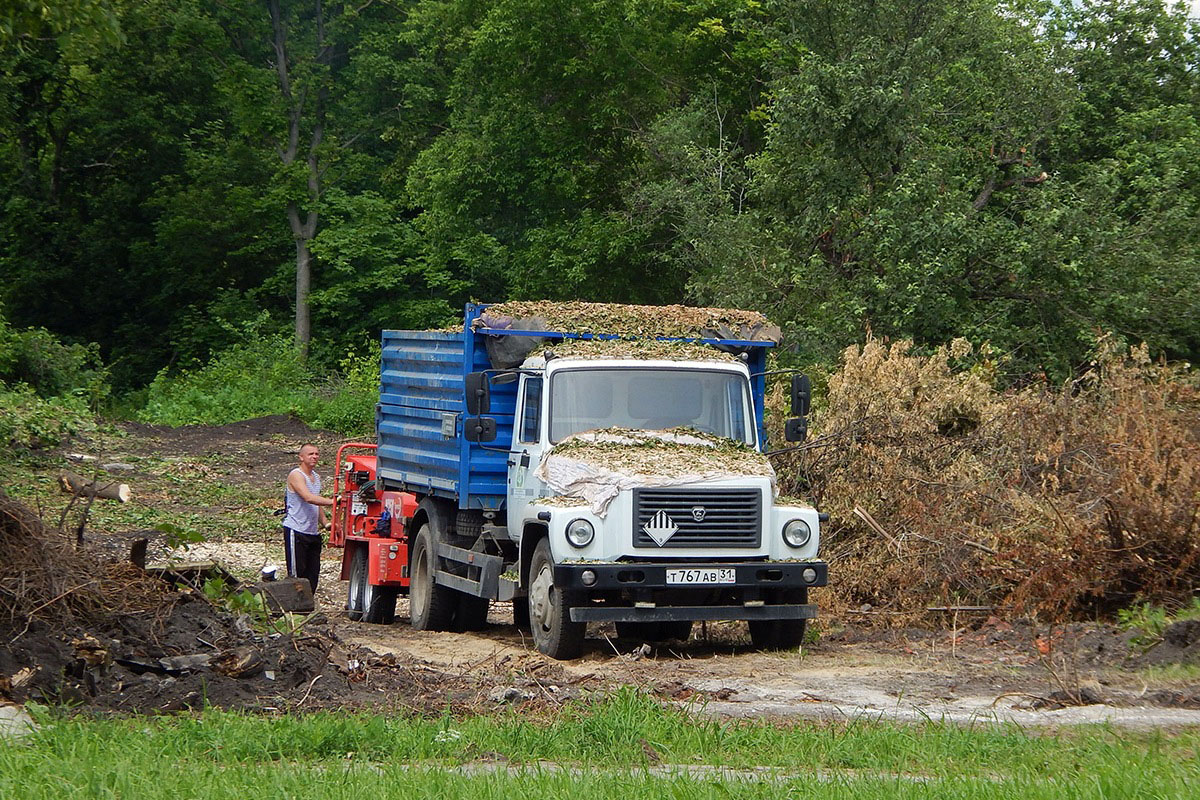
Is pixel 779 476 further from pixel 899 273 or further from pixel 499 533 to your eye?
pixel 899 273

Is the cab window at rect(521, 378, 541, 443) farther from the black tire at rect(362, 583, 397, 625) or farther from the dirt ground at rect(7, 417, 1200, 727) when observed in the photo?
the black tire at rect(362, 583, 397, 625)

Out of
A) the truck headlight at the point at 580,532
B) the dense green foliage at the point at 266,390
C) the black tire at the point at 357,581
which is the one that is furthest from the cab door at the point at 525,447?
the dense green foliage at the point at 266,390

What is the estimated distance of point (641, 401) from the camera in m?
12.2

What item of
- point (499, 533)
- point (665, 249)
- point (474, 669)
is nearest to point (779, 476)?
point (499, 533)

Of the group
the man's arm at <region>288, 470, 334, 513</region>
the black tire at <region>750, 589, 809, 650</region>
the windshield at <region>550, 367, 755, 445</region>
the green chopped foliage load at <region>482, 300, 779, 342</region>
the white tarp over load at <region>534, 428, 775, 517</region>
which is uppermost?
the green chopped foliage load at <region>482, 300, 779, 342</region>

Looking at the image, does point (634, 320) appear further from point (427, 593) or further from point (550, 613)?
point (427, 593)

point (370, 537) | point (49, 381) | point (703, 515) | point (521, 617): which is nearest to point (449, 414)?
point (521, 617)

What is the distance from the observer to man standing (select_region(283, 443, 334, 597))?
14822 mm

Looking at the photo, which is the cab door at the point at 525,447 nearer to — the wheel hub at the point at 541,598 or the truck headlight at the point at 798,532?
the wheel hub at the point at 541,598

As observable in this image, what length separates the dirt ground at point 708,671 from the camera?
8.56 metres

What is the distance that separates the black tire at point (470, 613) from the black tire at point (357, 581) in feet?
6.90

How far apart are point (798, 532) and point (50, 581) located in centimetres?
584

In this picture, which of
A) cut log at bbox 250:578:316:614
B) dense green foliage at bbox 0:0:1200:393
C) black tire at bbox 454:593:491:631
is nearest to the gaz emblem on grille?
cut log at bbox 250:578:316:614

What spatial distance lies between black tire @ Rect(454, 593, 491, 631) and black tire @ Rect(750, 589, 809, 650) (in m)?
3.34
